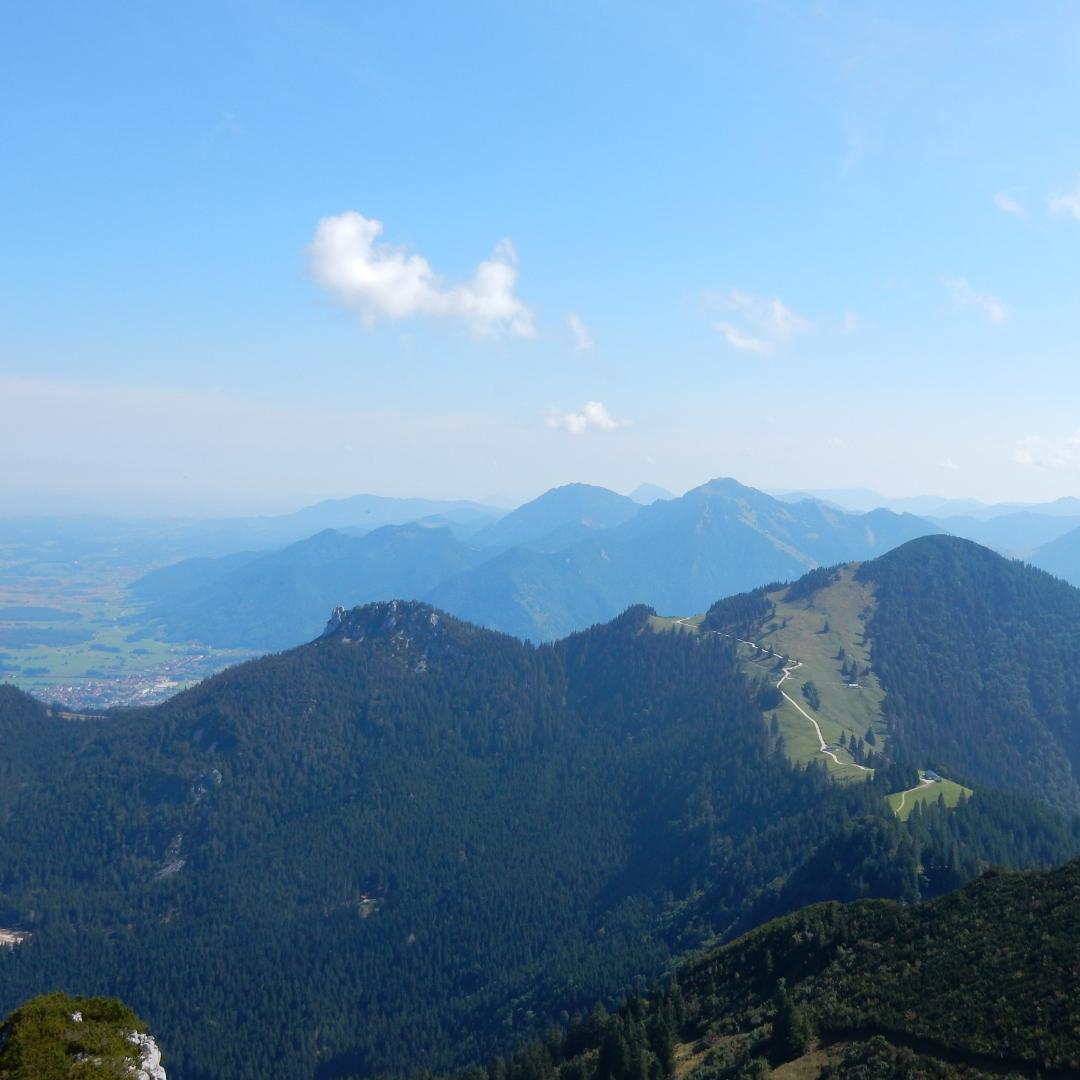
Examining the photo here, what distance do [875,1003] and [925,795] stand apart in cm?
12377

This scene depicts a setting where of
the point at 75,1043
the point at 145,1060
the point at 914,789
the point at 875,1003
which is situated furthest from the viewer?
the point at 914,789

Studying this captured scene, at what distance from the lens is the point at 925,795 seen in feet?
586

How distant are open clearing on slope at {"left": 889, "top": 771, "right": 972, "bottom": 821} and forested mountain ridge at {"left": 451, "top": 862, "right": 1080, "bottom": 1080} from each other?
266 feet

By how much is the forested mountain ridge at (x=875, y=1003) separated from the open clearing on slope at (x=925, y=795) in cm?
8097

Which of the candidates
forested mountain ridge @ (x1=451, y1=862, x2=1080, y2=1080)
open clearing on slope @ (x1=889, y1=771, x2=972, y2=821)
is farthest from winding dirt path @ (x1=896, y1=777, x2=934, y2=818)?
forested mountain ridge @ (x1=451, y1=862, x2=1080, y2=1080)

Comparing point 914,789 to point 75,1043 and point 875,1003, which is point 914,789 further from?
point 75,1043

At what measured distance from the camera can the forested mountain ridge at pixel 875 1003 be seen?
2307 inches

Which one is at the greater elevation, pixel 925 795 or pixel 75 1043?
pixel 75 1043

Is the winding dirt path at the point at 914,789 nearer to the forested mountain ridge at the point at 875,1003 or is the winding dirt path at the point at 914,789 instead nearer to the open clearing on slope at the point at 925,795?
the open clearing on slope at the point at 925,795

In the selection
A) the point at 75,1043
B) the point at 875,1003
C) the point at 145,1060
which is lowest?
the point at 875,1003

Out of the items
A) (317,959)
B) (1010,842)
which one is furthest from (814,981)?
(317,959)

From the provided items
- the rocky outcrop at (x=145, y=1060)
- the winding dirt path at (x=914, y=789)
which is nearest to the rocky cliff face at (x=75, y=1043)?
the rocky outcrop at (x=145, y=1060)

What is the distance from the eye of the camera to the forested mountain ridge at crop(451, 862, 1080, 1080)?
58.6 metres

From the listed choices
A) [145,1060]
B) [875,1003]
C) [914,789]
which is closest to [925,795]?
[914,789]
